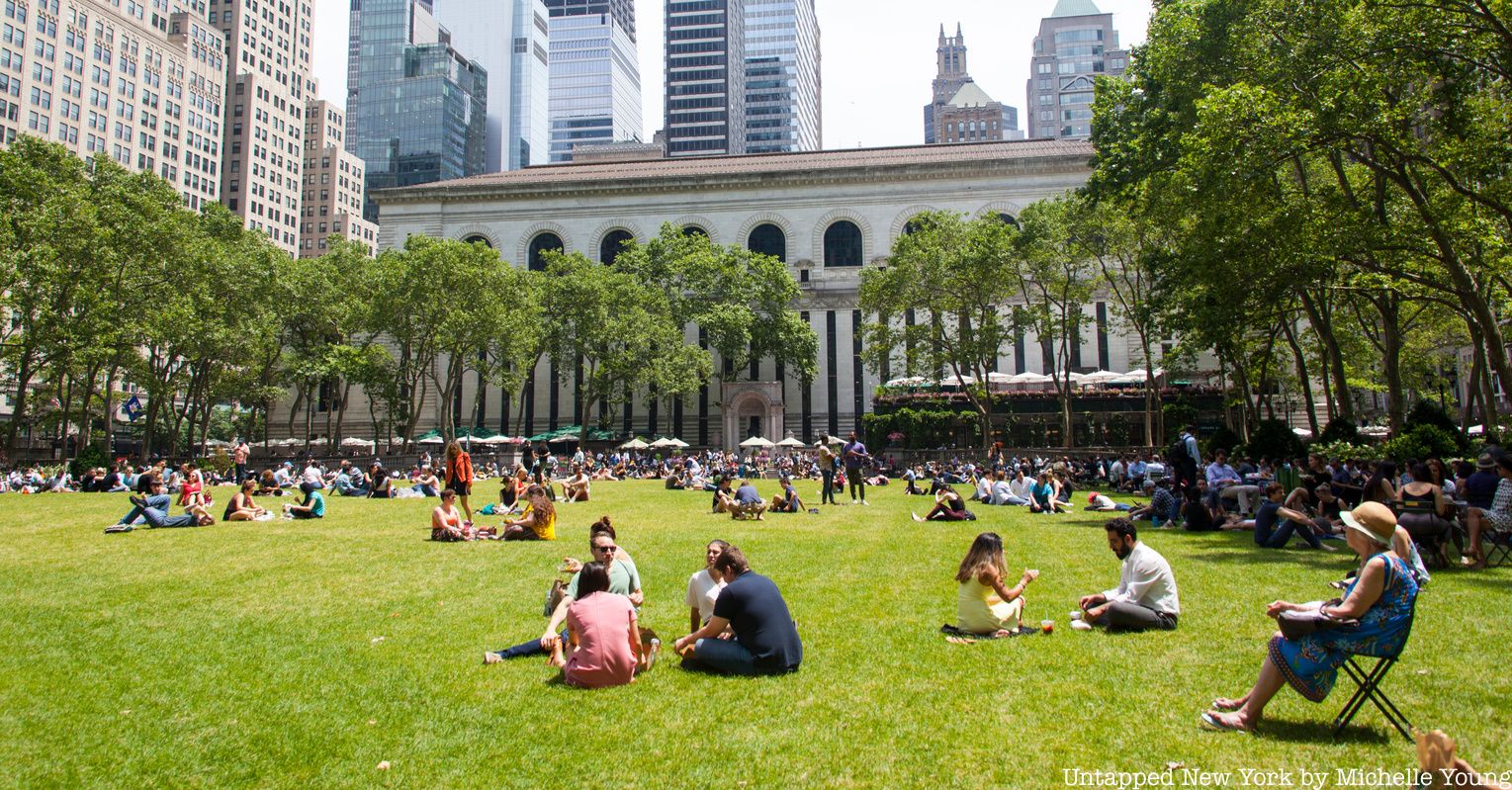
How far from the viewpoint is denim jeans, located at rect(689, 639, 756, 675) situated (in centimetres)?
617

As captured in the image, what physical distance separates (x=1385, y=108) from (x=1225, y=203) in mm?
3082

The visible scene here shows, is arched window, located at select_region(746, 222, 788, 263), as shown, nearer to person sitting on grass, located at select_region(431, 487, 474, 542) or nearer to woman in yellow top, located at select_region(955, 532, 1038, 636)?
person sitting on grass, located at select_region(431, 487, 474, 542)

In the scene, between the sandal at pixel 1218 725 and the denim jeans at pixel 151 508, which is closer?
the sandal at pixel 1218 725

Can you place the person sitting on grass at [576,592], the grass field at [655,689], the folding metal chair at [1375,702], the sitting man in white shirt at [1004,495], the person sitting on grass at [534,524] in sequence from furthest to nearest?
the sitting man in white shirt at [1004,495]
the person sitting on grass at [534,524]
the person sitting on grass at [576,592]
the folding metal chair at [1375,702]
the grass field at [655,689]

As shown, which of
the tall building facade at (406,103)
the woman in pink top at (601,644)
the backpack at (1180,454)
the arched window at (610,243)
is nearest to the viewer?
the woman in pink top at (601,644)

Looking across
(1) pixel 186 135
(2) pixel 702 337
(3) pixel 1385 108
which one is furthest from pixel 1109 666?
(1) pixel 186 135

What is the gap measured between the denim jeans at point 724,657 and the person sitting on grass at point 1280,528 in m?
9.23

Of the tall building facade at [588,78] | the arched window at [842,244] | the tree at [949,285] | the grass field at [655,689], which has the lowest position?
the grass field at [655,689]

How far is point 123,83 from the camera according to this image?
83312 mm

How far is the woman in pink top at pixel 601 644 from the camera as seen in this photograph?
5.95m

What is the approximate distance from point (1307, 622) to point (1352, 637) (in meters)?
0.25

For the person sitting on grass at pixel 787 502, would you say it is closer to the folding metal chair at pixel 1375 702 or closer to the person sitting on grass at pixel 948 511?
the person sitting on grass at pixel 948 511

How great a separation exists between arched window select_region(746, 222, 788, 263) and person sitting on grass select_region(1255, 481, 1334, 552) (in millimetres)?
48357

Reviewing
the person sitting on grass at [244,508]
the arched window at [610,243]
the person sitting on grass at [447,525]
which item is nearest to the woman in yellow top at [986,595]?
the person sitting on grass at [447,525]
